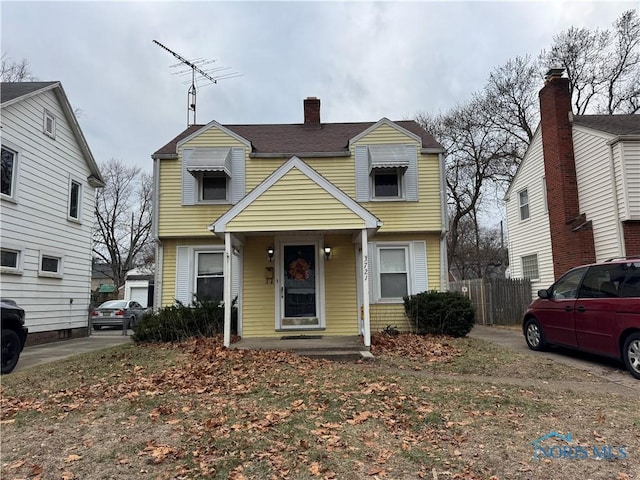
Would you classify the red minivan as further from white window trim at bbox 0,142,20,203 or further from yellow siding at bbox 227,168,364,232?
white window trim at bbox 0,142,20,203

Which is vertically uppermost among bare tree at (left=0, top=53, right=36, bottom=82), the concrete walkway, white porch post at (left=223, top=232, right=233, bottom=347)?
bare tree at (left=0, top=53, right=36, bottom=82)

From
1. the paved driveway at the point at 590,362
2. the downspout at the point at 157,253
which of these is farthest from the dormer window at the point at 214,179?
the paved driveway at the point at 590,362

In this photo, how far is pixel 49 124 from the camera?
1246cm

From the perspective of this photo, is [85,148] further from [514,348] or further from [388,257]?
[514,348]

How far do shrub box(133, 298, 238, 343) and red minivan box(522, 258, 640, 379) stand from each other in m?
7.21

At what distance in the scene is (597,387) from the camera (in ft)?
19.7

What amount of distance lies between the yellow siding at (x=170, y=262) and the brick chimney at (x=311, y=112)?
554 cm

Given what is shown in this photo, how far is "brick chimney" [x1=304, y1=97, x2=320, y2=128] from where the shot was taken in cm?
1451

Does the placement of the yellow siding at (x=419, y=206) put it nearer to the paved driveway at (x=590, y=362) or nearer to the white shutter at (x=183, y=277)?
the paved driveway at (x=590, y=362)

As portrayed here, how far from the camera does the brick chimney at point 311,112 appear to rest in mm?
14508

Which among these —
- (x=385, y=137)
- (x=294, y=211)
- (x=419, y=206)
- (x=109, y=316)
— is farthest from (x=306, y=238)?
(x=109, y=316)

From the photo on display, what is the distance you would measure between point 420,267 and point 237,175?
5.75m

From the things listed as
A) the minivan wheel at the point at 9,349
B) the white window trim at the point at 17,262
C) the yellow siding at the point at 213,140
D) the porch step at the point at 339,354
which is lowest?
the porch step at the point at 339,354

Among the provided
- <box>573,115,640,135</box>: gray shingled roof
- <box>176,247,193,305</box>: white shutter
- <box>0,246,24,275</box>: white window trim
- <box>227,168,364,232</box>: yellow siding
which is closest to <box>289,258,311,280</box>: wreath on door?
Result: <box>227,168,364,232</box>: yellow siding
